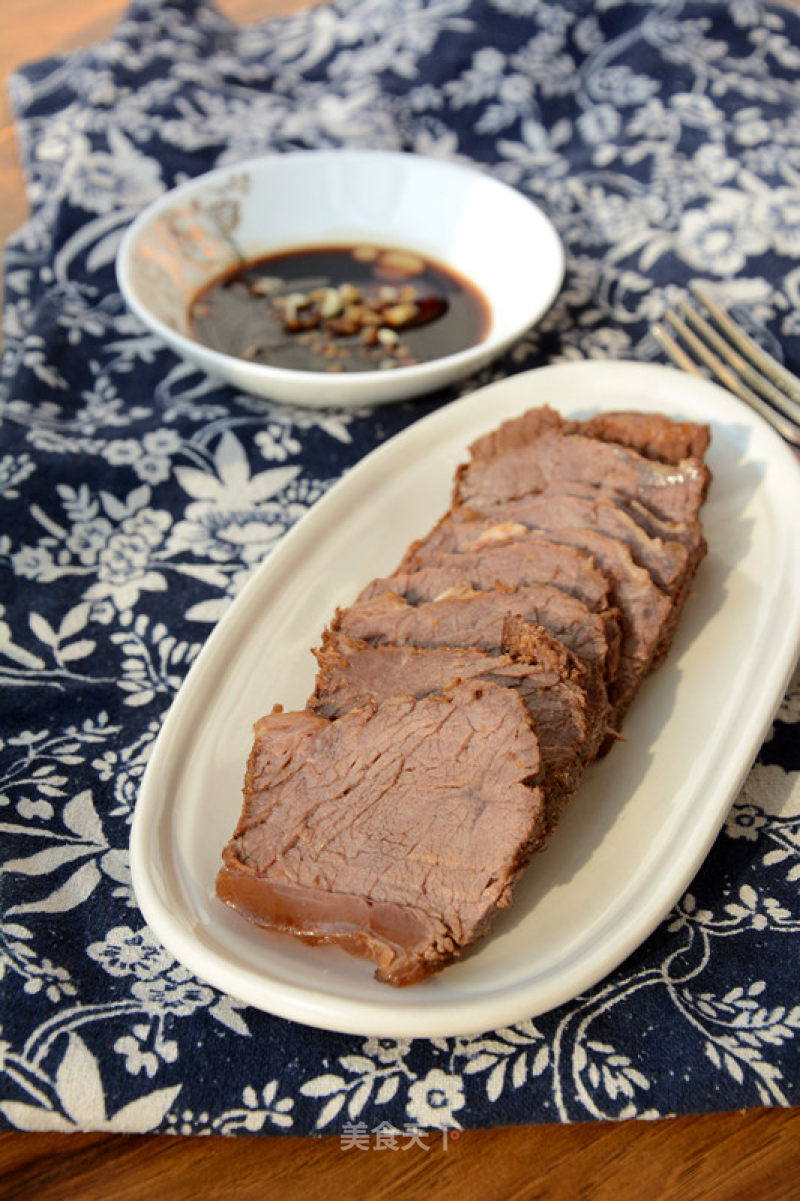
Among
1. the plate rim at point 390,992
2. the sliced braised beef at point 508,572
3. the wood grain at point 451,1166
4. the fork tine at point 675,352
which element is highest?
the sliced braised beef at point 508,572

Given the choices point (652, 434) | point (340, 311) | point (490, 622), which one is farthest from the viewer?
point (340, 311)

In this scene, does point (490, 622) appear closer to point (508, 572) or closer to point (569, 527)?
point (508, 572)

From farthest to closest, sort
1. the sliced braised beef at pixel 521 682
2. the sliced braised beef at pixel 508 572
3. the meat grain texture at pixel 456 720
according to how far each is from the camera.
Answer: the sliced braised beef at pixel 508 572 < the sliced braised beef at pixel 521 682 < the meat grain texture at pixel 456 720

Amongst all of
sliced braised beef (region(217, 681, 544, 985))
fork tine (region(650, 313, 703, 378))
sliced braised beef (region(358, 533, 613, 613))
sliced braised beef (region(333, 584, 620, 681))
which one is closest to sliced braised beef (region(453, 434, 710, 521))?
sliced braised beef (region(358, 533, 613, 613))

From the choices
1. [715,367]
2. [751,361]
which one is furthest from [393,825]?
[751,361]

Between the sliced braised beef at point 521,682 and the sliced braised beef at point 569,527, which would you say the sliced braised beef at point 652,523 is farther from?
the sliced braised beef at point 521,682

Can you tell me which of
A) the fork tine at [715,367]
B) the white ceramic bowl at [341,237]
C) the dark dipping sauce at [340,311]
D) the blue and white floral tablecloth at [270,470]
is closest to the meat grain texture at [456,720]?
the blue and white floral tablecloth at [270,470]

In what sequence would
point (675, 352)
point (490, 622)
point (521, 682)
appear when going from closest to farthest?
point (521, 682)
point (490, 622)
point (675, 352)

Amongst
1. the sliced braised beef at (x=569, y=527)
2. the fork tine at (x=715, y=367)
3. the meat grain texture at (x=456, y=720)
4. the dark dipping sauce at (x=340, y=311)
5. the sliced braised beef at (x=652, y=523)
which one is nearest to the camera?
the meat grain texture at (x=456, y=720)
